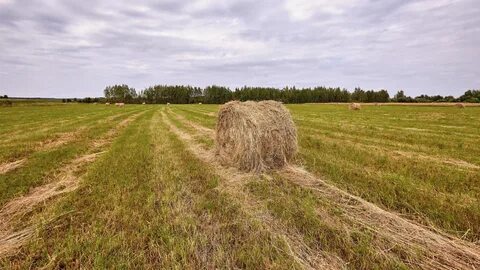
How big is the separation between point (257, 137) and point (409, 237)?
4.50m

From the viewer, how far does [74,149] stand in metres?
10.7

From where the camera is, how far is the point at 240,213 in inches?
190

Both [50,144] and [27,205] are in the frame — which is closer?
[27,205]

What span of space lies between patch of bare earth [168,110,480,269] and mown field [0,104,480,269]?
0.7 inches

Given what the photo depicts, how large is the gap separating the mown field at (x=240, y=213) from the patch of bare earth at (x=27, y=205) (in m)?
0.03

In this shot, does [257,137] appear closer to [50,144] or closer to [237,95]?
[50,144]

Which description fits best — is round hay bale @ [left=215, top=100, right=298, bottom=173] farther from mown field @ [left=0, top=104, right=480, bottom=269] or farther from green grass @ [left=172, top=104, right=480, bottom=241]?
green grass @ [left=172, top=104, right=480, bottom=241]

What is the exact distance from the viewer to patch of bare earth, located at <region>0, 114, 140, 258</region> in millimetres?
3991

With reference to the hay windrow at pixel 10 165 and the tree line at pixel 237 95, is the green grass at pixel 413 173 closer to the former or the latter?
the hay windrow at pixel 10 165

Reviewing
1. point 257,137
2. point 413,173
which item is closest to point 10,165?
point 257,137

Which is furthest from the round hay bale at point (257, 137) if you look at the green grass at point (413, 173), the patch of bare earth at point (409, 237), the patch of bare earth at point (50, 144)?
the patch of bare earth at point (50, 144)

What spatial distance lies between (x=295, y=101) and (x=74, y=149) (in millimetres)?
113723

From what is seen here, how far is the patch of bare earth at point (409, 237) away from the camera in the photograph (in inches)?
138

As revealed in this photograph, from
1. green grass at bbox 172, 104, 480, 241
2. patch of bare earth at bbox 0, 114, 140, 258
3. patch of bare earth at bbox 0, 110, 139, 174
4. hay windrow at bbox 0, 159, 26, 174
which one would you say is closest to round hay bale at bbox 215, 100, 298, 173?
green grass at bbox 172, 104, 480, 241
